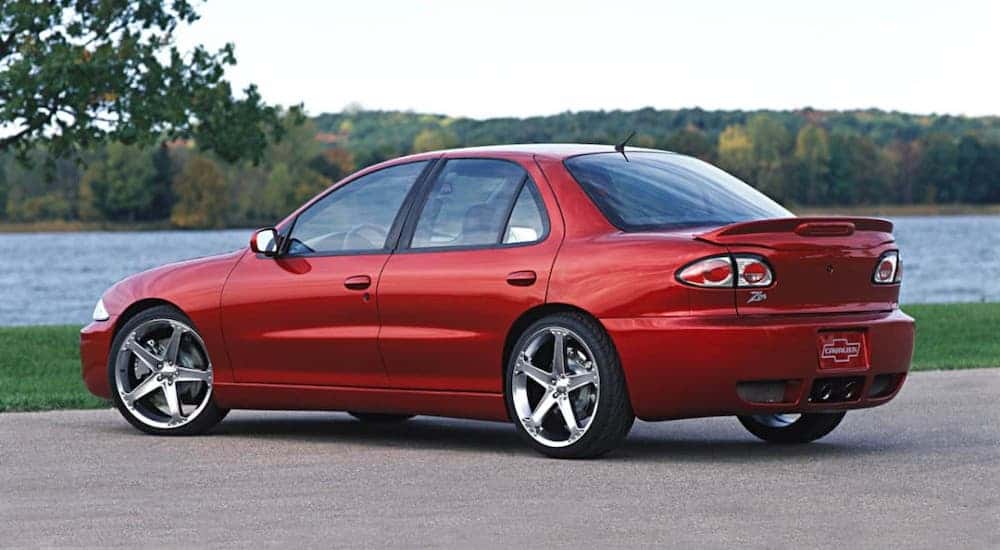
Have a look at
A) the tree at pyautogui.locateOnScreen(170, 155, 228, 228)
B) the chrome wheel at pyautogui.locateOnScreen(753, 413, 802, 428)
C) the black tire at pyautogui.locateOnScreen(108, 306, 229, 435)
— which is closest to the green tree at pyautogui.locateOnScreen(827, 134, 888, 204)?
the tree at pyautogui.locateOnScreen(170, 155, 228, 228)

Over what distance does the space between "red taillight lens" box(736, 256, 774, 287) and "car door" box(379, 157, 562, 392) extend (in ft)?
3.02

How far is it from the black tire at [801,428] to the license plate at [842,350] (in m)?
0.88

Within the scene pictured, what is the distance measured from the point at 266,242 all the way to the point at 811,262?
3.00 metres

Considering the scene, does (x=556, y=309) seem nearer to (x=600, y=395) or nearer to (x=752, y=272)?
(x=600, y=395)

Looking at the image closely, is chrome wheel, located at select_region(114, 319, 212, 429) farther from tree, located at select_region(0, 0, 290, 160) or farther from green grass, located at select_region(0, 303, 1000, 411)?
tree, located at select_region(0, 0, 290, 160)

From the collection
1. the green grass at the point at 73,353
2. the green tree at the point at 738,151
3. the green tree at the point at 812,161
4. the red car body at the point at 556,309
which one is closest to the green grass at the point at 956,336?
the green grass at the point at 73,353

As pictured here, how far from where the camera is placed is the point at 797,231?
867 cm

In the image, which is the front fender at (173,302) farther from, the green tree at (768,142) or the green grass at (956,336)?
the green tree at (768,142)

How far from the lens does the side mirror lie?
9.99 m

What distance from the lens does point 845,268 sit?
8.80 metres

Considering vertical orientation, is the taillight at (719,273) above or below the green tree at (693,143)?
above

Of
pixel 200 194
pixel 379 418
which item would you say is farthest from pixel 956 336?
pixel 200 194

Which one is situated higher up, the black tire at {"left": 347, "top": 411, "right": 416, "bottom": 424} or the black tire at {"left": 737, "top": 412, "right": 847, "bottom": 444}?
the black tire at {"left": 737, "top": 412, "right": 847, "bottom": 444}

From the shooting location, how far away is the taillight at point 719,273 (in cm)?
845
